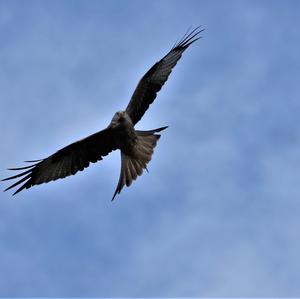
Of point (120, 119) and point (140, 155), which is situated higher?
point (120, 119)

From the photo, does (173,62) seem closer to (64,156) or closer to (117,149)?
(117,149)

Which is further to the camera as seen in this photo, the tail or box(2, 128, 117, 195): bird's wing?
box(2, 128, 117, 195): bird's wing

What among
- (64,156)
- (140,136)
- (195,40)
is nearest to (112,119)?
(140,136)

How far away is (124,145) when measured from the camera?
8.66 metres

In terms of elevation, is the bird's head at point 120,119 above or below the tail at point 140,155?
above

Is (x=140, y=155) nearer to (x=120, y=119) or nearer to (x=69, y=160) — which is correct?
(x=120, y=119)

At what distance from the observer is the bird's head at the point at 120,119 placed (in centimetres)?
843

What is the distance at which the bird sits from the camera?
8438mm

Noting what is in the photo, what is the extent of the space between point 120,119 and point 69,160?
1.22 m

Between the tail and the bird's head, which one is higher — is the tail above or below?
below

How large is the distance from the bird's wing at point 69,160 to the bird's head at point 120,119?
0.43 metres

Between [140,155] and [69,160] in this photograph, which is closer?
[140,155]

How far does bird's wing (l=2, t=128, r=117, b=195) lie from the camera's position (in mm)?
8906

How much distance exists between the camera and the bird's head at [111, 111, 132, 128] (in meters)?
8.43
